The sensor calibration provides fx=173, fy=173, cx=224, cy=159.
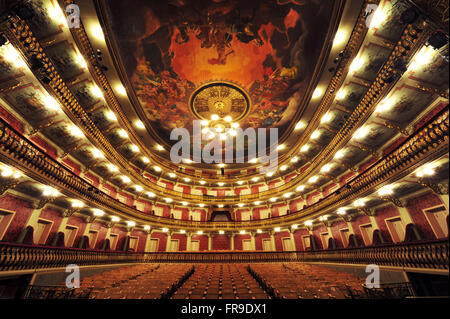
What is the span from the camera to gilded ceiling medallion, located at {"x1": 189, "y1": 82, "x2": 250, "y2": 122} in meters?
15.3

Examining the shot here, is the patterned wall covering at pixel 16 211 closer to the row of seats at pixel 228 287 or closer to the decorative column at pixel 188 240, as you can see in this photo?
the row of seats at pixel 228 287

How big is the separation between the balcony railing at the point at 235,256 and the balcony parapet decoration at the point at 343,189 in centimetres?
281

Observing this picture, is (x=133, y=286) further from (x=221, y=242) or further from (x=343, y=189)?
(x=221, y=242)

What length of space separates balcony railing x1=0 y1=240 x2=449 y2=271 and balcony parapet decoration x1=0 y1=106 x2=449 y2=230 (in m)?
2.81

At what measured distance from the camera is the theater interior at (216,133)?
6.09 meters

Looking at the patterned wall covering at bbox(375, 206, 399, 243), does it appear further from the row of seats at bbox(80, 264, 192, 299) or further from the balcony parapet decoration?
the row of seats at bbox(80, 264, 192, 299)

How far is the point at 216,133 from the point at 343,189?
1331 cm

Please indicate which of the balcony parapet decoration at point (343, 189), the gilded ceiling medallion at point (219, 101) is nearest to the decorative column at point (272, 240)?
the balcony parapet decoration at point (343, 189)

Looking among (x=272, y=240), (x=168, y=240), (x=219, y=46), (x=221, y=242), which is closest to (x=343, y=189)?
(x=272, y=240)

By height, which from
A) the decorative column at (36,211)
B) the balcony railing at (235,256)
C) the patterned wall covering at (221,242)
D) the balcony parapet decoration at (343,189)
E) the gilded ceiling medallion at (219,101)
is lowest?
the balcony railing at (235,256)

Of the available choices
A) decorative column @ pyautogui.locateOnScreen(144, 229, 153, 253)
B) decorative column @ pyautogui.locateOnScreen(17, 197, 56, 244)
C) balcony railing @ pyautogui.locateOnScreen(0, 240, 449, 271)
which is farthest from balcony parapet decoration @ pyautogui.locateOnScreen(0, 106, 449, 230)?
decorative column @ pyautogui.locateOnScreen(144, 229, 153, 253)

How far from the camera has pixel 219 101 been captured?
1634cm

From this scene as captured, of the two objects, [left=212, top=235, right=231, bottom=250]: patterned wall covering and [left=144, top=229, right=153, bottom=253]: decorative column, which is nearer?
[left=144, top=229, right=153, bottom=253]: decorative column
